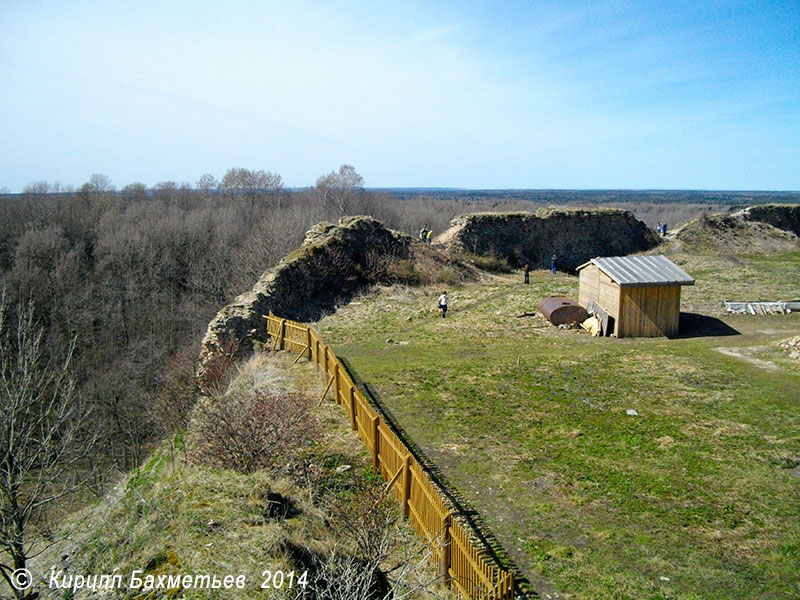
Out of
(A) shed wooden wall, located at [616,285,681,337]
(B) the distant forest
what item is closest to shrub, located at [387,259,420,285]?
(B) the distant forest

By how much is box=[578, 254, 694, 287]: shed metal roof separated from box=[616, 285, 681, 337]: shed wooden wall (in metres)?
0.29

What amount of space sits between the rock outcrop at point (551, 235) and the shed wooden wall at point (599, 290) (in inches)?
501

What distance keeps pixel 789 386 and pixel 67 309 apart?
1489 inches

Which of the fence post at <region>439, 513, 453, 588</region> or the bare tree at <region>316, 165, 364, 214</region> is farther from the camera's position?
the bare tree at <region>316, 165, 364, 214</region>

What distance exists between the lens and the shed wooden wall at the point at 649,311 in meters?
18.4

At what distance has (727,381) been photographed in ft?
47.2

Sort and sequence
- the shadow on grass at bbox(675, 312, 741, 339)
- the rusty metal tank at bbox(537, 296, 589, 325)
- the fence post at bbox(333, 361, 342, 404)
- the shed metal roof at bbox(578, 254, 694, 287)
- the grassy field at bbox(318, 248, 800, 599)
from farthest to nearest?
the rusty metal tank at bbox(537, 296, 589, 325) < the shadow on grass at bbox(675, 312, 741, 339) < the shed metal roof at bbox(578, 254, 694, 287) < the fence post at bbox(333, 361, 342, 404) < the grassy field at bbox(318, 248, 800, 599)

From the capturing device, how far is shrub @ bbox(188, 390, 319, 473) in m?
8.82

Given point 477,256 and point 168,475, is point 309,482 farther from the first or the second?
point 477,256

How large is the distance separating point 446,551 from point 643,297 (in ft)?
45.9

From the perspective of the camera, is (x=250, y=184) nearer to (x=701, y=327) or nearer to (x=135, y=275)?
(x=135, y=275)

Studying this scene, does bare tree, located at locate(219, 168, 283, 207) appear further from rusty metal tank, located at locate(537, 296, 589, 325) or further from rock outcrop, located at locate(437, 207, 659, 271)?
rusty metal tank, located at locate(537, 296, 589, 325)

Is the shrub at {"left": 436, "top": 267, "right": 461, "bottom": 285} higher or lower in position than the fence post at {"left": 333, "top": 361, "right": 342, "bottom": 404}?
higher

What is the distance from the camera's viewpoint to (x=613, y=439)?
36.8 feet
